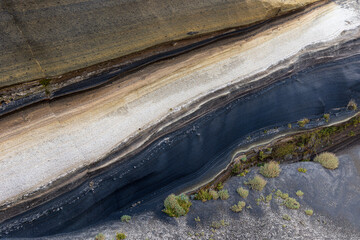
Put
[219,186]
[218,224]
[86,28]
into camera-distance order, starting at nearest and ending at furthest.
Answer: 1. [86,28]
2. [218,224]
3. [219,186]

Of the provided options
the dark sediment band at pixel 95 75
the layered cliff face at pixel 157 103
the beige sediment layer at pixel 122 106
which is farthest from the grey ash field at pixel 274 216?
the dark sediment band at pixel 95 75

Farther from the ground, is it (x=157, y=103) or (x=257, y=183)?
(x=157, y=103)

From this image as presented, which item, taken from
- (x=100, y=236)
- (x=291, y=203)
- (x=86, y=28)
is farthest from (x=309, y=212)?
(x=86, y=28)

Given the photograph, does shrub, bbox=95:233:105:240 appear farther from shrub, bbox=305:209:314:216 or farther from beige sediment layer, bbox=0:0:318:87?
shrub, bbox=305:209:314:216

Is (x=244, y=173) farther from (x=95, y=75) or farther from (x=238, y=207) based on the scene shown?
(x=95, y=75)

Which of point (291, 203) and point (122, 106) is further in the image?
point (291, 203)

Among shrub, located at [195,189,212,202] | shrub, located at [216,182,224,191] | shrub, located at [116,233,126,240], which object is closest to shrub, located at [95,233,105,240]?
shrub, located at [116,233,126,240]

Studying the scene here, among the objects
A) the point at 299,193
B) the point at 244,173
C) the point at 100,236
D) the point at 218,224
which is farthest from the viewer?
the point at 244,173

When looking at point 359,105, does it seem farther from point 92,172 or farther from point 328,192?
point 92,172

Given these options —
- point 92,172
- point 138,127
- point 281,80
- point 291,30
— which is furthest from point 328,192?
point 92,172
